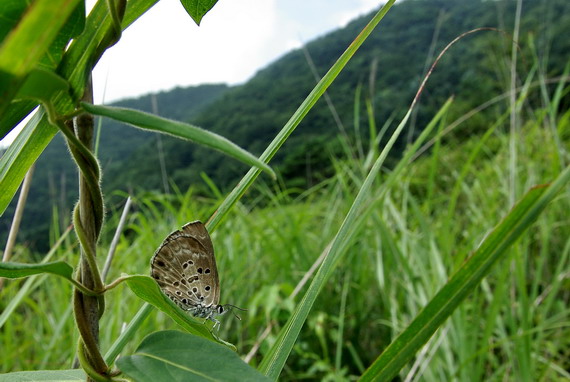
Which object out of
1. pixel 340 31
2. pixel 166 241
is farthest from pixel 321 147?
pixel 340 31

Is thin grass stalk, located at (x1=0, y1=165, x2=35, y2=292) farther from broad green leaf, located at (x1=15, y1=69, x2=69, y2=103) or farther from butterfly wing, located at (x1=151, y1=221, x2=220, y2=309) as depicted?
broad green leaf, located at (x1=15, y1=69, x2=69, y2=103)

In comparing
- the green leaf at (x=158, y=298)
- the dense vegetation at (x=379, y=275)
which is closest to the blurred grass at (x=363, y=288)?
the dense vegetation at (x=379, y=275)

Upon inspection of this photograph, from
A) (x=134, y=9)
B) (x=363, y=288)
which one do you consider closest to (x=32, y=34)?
(x=134, y=9)

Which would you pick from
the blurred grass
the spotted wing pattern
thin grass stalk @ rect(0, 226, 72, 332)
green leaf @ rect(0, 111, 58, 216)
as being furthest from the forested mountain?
green leaf @ rect(0, 111, 58, 216)

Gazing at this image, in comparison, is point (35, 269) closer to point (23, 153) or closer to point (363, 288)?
point (23, 153)

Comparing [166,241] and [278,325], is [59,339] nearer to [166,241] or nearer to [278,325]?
[278,325]

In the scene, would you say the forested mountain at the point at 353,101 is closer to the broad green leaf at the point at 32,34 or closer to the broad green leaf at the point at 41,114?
the broad green leaf at the point at 41,114
